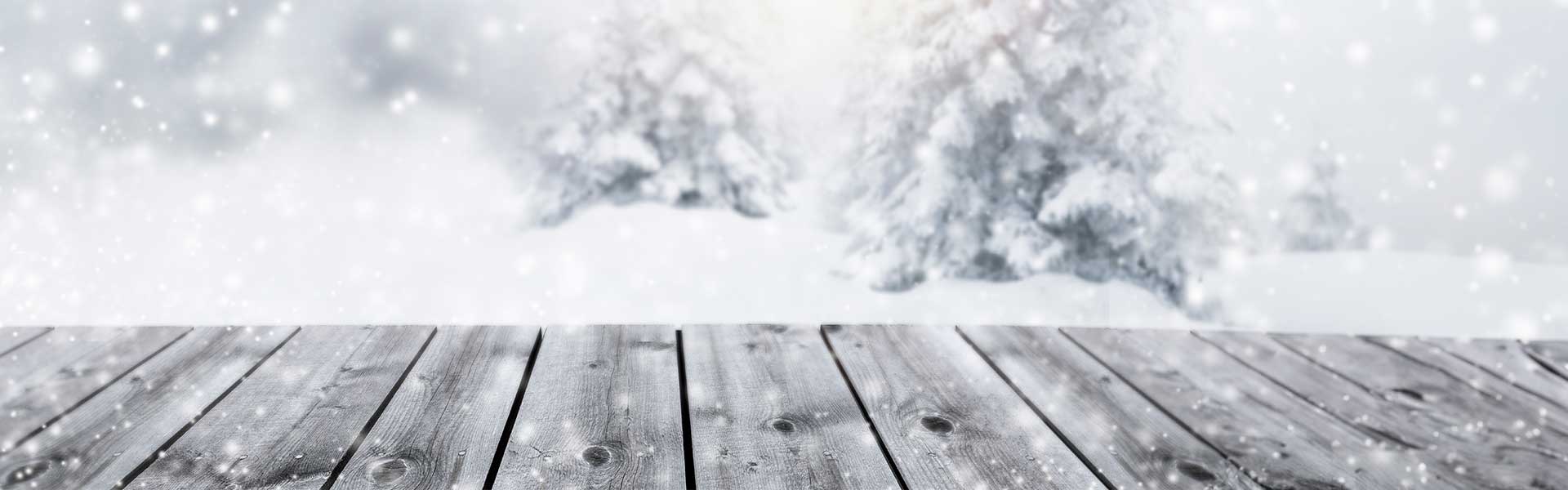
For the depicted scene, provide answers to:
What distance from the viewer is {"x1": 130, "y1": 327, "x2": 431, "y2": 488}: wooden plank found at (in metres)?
1.13

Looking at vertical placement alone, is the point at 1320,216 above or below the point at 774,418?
below

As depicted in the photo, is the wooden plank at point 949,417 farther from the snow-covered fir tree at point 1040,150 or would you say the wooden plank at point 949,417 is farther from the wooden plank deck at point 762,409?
the snow-covered fir tree at point 1040,150

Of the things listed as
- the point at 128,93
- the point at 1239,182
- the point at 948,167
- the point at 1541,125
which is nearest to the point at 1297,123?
the point at 1541,125

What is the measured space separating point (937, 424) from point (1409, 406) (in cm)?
→ 88

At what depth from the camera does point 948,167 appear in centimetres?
561

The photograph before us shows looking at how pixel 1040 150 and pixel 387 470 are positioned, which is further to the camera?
pixel 1040 150

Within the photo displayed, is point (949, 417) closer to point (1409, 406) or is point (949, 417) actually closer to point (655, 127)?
point (1409, 406)

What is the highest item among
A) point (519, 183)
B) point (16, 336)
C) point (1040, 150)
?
point (1040, 150)

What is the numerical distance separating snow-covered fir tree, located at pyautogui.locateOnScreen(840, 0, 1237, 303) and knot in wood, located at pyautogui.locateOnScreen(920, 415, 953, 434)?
13.5 feet

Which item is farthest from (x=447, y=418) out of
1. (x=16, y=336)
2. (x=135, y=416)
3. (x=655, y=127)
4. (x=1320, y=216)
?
(x=1320, y=216)

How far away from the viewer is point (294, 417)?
133 cm

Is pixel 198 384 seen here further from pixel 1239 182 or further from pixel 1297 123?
pixel 1297 123

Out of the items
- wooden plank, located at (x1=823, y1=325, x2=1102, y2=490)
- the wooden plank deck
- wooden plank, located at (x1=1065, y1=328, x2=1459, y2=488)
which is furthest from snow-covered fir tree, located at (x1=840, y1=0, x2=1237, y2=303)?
wooden plank, located at (x1=823, y1=325, x2=1102, y2=490)

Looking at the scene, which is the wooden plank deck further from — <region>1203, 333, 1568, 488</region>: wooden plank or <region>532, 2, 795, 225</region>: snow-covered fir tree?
<region>532, 2, 795, 225</region>: snow-covered fir tree
